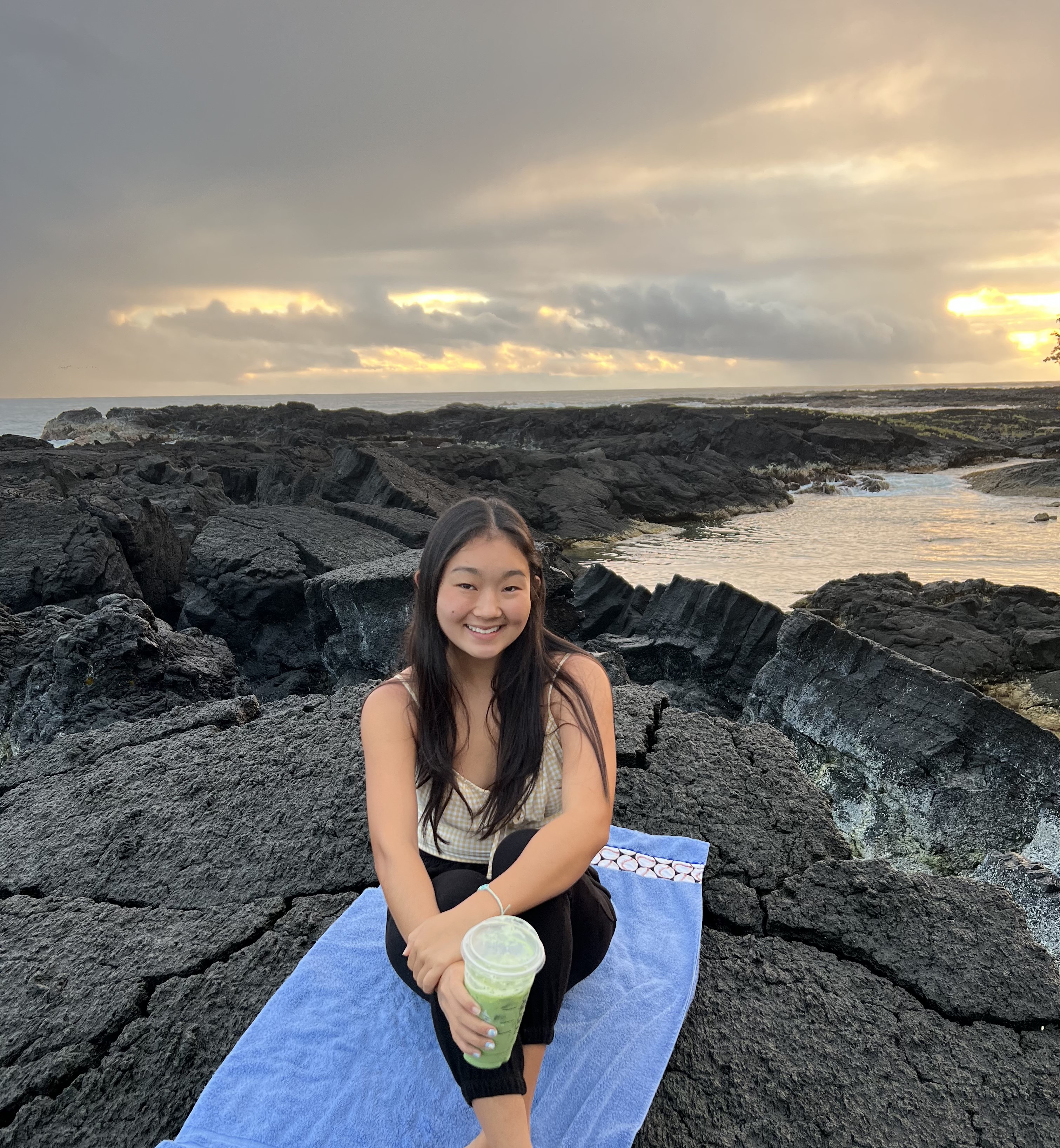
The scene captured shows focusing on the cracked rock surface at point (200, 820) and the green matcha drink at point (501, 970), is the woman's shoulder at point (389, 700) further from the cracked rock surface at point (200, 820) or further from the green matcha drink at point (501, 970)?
the cracked rock surface at point (200, 820)

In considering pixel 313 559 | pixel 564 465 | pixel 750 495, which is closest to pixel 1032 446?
pixel 750 495

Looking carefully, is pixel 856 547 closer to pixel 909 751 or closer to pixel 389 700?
pixel 909 751

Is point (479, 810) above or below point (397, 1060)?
above

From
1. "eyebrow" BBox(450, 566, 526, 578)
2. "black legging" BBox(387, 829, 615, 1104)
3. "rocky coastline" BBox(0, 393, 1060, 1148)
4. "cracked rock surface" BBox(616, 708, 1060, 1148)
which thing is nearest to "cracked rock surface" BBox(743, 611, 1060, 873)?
"rocky coastline" BBox(0, 393, 1060, 1148)

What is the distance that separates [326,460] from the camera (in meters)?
20.3

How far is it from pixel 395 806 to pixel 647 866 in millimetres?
1026

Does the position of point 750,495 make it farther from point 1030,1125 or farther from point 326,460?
point 1030,1125

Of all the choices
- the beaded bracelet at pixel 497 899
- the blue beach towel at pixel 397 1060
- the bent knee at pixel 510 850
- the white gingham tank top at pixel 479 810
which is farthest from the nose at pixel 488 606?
the blue beach towel at pixel 397 1060

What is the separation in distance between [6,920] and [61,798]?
0.71 meters

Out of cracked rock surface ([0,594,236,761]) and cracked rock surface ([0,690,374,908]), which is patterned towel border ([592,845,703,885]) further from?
cracked rock surface ([0,594,236,761])

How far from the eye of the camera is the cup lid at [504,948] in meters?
1.37

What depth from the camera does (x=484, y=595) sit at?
200cm

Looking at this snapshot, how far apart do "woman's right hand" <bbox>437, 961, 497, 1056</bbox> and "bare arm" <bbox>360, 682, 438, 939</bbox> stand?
260 mm

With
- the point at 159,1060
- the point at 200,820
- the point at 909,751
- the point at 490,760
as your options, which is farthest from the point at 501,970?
the point at 909,751
